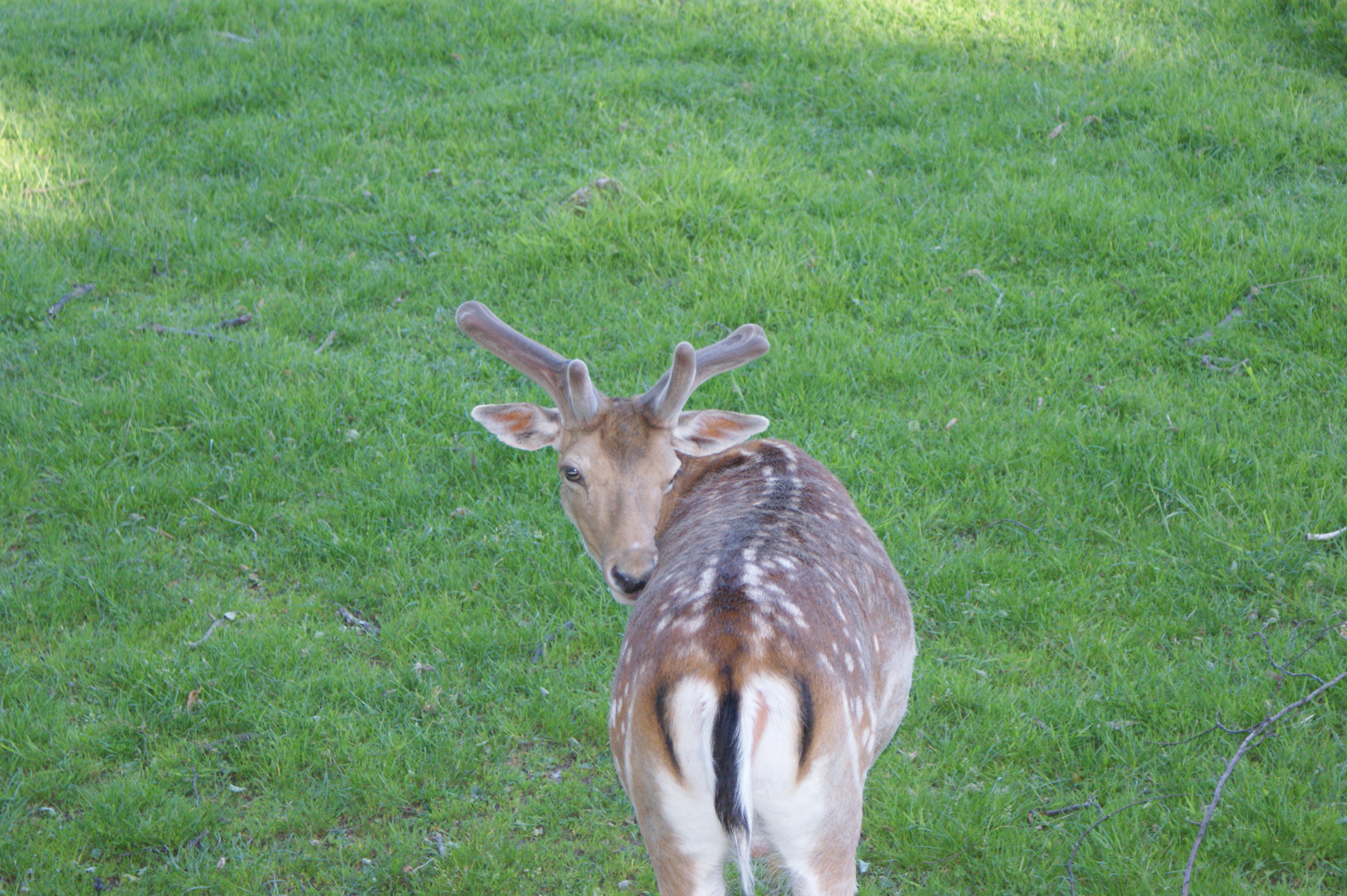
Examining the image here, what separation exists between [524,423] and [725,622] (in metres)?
1.64

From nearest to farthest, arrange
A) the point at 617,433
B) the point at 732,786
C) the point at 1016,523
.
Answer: the point at 732,786 < the point at 617,433 < the point at 1016,523

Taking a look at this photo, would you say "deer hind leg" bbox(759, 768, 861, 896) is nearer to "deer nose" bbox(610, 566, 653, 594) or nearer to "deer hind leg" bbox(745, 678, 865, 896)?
"deer hind leg" bbox(745, 678, 865, 896)

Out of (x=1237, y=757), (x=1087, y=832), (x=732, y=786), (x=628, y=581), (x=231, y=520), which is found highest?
(x=732, y=786)

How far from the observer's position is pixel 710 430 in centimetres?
404

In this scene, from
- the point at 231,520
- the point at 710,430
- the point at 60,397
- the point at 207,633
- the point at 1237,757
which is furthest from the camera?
the point at 60,397

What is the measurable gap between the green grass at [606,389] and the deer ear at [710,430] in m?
1.03

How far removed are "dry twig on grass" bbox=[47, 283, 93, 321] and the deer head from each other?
3476 mm

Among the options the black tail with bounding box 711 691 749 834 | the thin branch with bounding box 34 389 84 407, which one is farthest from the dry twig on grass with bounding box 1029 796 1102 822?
the thin branch with bounding box 34 389 84 407

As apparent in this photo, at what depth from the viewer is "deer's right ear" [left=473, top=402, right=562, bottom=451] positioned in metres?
4.05

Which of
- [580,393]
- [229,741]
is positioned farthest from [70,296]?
[580,393]

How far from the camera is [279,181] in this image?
7324 millimetres

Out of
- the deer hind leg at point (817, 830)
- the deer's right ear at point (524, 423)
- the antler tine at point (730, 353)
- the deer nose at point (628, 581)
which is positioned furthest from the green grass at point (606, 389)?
the antler tine at point (730, 353)

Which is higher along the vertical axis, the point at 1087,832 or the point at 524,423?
the point at 524,423

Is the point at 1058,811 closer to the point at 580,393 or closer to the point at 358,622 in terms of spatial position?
the point at 580,393
